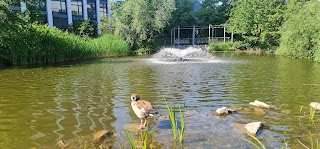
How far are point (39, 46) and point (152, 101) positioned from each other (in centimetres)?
1357

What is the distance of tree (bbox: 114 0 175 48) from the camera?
29.7 m

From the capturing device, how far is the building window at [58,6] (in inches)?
1475

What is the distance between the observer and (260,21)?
33375mm

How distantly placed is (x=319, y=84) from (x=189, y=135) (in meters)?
A: 7.58

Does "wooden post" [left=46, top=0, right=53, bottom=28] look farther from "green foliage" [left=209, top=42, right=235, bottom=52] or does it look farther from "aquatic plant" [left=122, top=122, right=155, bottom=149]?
"aquatic plant" [left=122, top=122, right=155, bottom=149]

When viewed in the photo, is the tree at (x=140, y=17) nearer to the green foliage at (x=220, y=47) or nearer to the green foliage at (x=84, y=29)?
the green foliage at (x=84, y=29)

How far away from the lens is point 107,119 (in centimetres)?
598

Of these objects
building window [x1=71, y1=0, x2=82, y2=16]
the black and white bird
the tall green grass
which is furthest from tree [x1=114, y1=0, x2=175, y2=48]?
the black and white bird

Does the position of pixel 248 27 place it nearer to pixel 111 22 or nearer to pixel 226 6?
pixel 226 6

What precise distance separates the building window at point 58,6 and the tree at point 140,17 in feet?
37.7

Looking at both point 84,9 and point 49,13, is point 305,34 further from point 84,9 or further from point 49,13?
point 84,9

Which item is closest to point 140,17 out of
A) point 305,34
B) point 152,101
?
point 305,34

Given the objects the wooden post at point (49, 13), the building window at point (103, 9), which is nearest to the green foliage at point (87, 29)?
the wooden post at point (49, 13)

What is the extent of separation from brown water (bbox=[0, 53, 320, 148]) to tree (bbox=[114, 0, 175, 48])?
61.0ft
